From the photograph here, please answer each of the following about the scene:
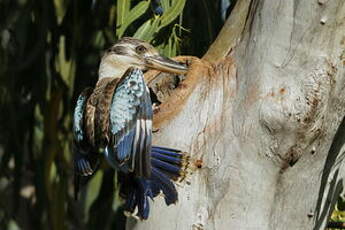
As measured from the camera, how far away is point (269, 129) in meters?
2.49

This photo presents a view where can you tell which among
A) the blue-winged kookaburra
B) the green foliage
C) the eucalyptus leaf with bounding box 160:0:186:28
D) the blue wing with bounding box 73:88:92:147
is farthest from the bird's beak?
the green foliage

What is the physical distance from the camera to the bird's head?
2855 mm

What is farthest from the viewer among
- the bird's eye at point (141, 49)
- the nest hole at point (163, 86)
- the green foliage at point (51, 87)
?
the green foliage at point (51, 87)

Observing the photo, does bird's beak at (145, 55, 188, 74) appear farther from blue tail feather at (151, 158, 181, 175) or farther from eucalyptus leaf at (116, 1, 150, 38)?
blue tail feather at (151, 158, 181, 175)

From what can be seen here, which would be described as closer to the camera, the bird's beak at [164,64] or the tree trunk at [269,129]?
the tree trunk at [269,129]

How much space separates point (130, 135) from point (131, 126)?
36 millimetres

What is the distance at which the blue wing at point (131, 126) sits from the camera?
2646mm

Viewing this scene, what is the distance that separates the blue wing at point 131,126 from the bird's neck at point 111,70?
33 centimetres

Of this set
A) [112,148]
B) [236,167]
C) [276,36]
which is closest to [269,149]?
[236,167]

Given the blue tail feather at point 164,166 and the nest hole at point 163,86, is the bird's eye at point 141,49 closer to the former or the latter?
Result: the nest hole at point 163,86

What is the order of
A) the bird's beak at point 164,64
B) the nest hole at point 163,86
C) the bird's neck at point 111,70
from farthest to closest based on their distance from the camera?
the bird's neck at point 111,70 → the nest hole at point 163,86 → the bird's beak at point 164,64

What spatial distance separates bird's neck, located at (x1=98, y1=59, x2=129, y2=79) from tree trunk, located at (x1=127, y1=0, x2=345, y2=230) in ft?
2.06

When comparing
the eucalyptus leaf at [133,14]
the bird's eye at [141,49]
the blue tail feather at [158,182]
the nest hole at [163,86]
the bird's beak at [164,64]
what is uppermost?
the eucalyptus leaf at [133,14]

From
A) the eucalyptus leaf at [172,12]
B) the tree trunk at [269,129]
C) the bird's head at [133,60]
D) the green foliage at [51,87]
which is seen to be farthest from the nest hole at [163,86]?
the green foliage at [51,87]
